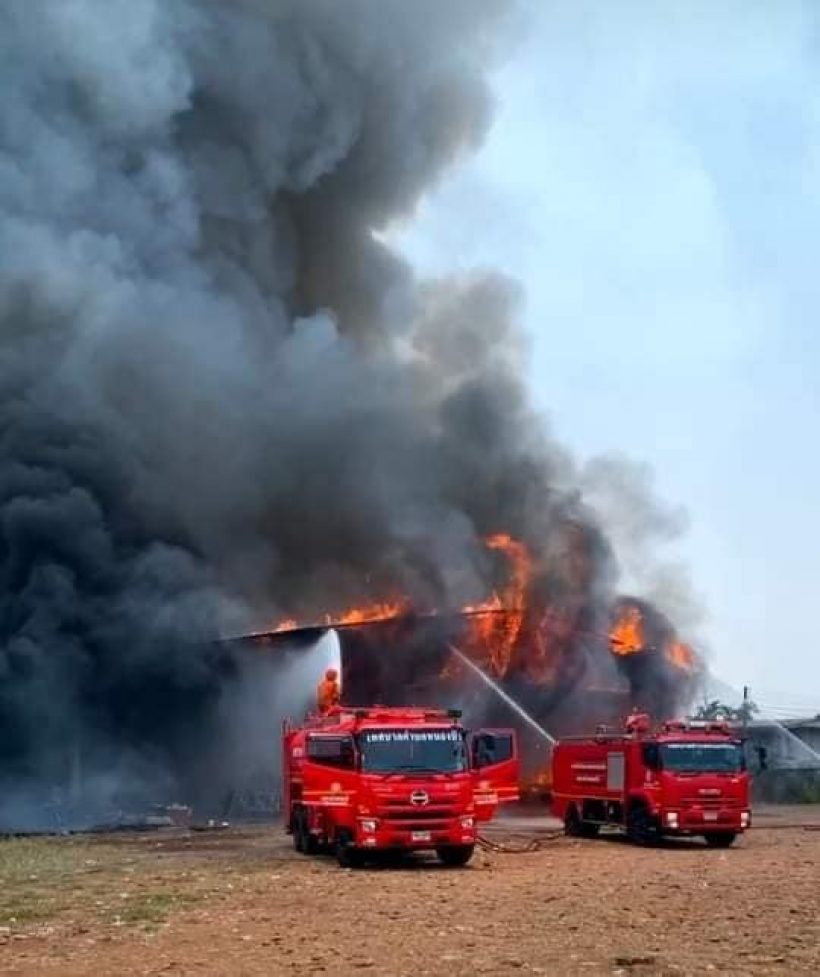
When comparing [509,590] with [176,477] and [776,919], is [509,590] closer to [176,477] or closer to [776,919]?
[176,477]

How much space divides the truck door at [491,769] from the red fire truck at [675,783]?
2.21 meters

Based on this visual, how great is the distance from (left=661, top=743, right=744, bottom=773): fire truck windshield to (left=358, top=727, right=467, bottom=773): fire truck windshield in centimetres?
595

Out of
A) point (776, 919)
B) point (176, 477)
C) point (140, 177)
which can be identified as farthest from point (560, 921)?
point (140, 177)

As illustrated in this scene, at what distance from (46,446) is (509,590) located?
18852 mm

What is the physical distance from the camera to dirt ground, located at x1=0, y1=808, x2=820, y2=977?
1378 centimetres

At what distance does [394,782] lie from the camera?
80.6 ft

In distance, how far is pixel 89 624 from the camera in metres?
42.3

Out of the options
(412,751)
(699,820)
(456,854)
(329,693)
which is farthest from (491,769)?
(329,693)

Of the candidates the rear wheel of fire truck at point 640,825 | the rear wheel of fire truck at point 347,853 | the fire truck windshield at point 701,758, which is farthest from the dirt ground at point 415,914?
the fire truck windshield at point 701,758

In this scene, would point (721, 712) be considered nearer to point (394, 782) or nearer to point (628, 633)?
point (628, 633)

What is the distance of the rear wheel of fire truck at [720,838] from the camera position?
29.5 m

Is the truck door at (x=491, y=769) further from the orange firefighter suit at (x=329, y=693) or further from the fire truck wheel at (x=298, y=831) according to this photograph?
the orange firefighter suit at (x=329, y=693)

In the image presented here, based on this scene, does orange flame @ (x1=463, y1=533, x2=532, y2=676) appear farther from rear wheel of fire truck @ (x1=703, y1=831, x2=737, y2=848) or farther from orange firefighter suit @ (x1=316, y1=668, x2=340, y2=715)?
rear wheel of fire truck @ (x1=703, y1=831, x2=737, y2=848)

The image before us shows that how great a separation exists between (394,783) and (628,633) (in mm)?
30467
